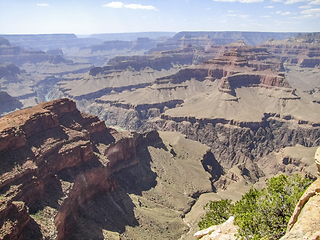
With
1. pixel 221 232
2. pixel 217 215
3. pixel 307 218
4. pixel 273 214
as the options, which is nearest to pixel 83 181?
pixel 217 215

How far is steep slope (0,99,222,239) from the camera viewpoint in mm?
54438

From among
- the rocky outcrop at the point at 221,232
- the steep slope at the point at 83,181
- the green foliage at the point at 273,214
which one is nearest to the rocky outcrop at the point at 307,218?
the green foliage at the point at 273,214

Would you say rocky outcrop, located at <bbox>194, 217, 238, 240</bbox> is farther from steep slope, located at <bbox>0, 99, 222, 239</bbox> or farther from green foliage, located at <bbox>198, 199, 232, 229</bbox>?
steep slope, located at <bbox>0, 99, 222, 239</bbox>

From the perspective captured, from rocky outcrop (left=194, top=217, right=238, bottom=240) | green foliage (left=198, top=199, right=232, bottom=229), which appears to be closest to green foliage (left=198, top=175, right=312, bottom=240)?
rocky outcrop (left=194, top=217, right=238, bottom=240)

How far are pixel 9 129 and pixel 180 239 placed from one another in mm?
50313

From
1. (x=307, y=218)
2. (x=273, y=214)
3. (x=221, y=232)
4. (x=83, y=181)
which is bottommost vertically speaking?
(x=83, y=181)

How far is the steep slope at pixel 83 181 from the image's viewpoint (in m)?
54.4

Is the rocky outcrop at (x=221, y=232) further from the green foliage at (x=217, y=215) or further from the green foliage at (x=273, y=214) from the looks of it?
the green foliage at (x=217, y=215)

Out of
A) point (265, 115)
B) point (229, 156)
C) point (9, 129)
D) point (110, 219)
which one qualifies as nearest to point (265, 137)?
point (265, 115)

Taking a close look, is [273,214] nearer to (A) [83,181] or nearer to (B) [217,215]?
(B) [217,215]

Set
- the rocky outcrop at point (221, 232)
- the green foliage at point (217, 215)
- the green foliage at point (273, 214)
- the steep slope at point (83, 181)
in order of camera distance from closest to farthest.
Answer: the green foliage at point (273, 214) → the rocky outcrop at point (221, 232) → the green foliage at point (217, 215) → the steep slope at point (83, 181)

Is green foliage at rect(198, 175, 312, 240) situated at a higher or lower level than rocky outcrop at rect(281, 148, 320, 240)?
lower

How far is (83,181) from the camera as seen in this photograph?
6975 centimetres

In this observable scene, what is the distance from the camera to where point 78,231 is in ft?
201
